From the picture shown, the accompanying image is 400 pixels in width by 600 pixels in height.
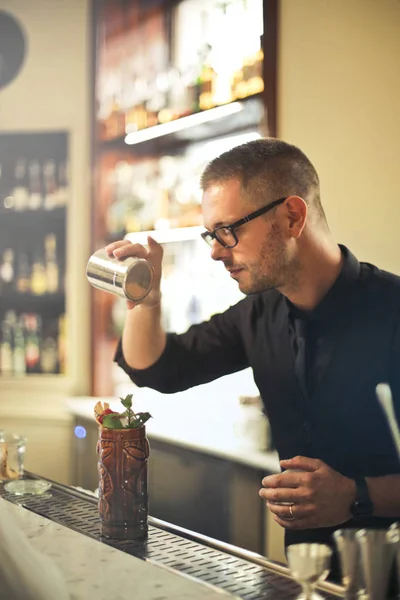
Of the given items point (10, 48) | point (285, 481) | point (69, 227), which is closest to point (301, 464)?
point (285, 481)

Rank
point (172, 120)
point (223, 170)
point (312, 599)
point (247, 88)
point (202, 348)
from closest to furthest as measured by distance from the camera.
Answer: point (312, 599) < point (223, 170) < point (202, 348) < point (247, 88) < point (172, 120)

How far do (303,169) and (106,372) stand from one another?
8.15 feet

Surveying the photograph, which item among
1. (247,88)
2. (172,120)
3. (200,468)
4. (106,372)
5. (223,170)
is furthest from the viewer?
(106,372)

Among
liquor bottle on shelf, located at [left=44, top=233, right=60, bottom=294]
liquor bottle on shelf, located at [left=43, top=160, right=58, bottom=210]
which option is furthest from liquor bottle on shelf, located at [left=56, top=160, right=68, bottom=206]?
liquor bottle on shelf, located at [left=44, top=233, right=60, bottom=294]

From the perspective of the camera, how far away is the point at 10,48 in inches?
170

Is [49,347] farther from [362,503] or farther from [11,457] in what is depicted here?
[362,503]

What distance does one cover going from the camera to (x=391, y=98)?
2639 millimetres

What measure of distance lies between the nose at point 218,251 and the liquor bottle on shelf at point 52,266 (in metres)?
2.65

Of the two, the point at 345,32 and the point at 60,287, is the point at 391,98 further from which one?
the point at 60,287

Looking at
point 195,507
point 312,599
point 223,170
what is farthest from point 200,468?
point 312,599

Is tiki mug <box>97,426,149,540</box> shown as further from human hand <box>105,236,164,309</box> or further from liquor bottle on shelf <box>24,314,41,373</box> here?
liquor bottle on shelf <box>24,314,41,373</box>

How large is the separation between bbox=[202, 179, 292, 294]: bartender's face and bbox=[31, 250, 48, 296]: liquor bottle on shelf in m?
2.68

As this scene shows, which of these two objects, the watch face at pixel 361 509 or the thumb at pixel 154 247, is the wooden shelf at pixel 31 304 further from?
the watch face at pixel 361 509

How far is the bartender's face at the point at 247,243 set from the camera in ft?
5.71
